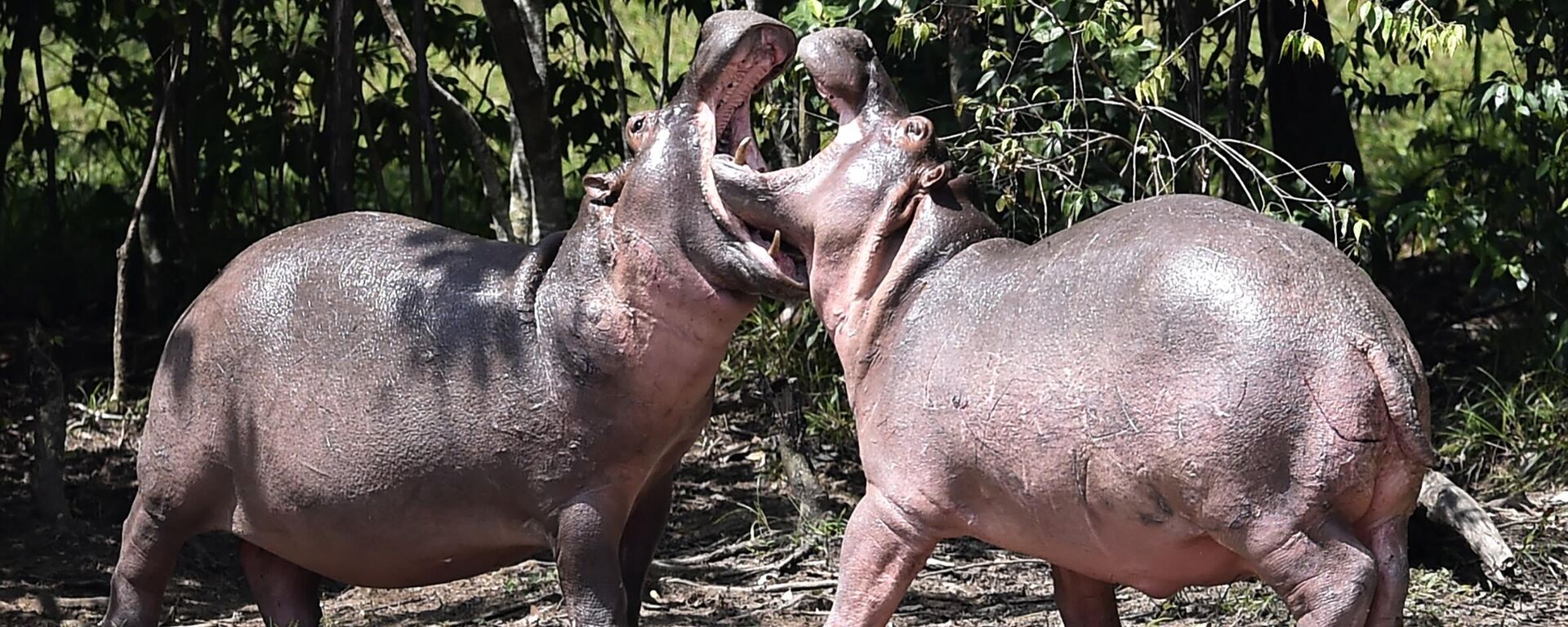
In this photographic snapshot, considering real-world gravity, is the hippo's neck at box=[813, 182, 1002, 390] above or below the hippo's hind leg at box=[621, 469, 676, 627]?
above

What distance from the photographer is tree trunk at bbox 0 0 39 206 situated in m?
7.49

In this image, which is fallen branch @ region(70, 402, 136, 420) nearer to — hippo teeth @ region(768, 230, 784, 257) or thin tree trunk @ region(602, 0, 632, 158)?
thin tree trunk @ region(602, 0, 632, 158)

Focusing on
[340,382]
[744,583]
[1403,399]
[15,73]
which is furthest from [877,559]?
[15,73]

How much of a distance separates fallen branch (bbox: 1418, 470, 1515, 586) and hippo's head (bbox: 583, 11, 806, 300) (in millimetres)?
2238

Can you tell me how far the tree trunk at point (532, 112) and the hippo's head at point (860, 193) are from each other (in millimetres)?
1965

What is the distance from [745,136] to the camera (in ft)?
13.7

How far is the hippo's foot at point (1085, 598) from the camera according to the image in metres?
3.95

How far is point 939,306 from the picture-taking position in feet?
11.9

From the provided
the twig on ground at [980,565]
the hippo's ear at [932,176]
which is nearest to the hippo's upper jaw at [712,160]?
the hippo's ear at [932,176]

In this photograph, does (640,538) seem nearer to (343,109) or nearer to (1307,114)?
(343,109)

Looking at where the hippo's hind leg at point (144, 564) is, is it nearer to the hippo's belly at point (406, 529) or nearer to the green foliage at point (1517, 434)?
the hippo's belly at point (406, 529)

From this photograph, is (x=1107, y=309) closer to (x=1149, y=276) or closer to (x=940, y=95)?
(x=1149, y=276)

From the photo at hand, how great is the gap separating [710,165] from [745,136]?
0.54 ft

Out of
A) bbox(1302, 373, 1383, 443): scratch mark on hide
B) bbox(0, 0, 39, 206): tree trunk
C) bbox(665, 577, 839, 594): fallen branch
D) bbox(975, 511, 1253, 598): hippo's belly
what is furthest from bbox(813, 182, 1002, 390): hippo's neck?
bbox(0, 0, 39, 206): tree trunk
